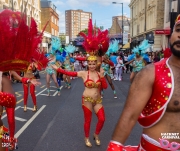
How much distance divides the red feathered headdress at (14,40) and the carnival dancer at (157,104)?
5.43 ft

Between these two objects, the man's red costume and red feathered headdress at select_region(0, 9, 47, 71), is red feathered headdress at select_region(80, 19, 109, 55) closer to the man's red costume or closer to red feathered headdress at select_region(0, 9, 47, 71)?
red feathered headdress at select_region(0, 9, 47, 71)

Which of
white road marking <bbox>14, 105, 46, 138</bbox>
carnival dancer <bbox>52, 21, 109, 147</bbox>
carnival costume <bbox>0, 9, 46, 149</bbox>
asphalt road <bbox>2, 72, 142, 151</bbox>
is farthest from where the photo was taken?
white road marking <bbox>14, 105, 46, 138</bbox>

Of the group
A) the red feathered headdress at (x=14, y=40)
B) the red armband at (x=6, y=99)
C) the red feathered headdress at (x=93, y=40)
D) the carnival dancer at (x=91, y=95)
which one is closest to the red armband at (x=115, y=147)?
the red armband at (x=6, y=99)

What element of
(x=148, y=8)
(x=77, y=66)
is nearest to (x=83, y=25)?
(x=148, y=8)

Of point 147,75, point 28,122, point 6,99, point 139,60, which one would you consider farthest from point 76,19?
point 147,75

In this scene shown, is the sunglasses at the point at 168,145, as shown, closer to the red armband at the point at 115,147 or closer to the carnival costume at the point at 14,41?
the red armband at the point at 115,147

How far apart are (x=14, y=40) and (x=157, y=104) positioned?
6.00 ft

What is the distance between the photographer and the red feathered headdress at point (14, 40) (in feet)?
8.93

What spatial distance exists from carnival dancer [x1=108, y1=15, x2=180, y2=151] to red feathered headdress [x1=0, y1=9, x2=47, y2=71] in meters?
1.65

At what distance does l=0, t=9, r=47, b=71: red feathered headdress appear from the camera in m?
2.72

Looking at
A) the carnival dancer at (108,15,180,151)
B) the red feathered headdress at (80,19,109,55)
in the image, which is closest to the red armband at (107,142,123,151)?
the carnival dancer at (108,15,180,151)

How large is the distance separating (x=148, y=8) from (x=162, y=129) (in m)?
37.0

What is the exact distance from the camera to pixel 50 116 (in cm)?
662

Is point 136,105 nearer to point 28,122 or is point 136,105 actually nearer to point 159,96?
point 159,96
